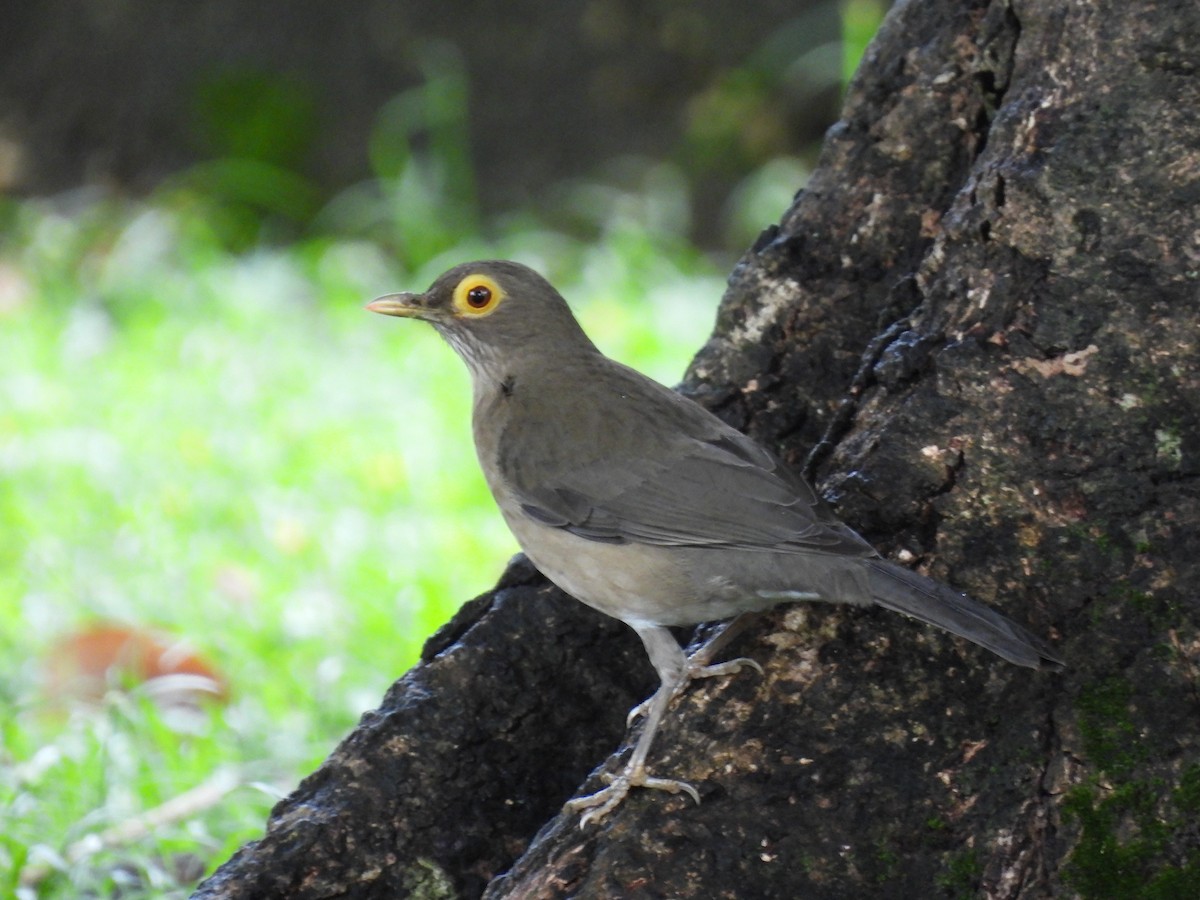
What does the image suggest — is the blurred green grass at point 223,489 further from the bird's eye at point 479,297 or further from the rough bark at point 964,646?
the bird's eye at point 479,297

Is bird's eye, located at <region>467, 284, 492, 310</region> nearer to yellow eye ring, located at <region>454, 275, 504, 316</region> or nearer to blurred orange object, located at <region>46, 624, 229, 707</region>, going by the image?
yellow eye ring, located at <region>454, 275, 504, 316</region>

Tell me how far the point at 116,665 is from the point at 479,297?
2127mm

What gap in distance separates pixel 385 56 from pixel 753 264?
6841 millimetres

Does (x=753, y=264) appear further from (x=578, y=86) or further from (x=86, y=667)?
(x=578, y=86)

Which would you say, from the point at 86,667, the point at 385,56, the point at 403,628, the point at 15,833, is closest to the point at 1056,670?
the point at 15,833

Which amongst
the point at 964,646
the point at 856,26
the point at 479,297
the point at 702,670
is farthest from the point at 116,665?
the point at 856,26

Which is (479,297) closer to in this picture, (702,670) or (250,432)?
(702,670)

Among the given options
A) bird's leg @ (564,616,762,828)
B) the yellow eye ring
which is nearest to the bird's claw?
bird's leg @ (564,616,762,828)

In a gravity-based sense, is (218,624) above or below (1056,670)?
above

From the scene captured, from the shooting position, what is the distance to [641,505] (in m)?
3.31

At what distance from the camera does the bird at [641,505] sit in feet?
9.13

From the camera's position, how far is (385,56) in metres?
9.90

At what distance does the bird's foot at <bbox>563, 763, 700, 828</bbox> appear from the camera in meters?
2.71

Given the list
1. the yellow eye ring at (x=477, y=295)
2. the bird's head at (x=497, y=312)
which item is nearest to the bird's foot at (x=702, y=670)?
the bird's head at (x=497, y=312)
